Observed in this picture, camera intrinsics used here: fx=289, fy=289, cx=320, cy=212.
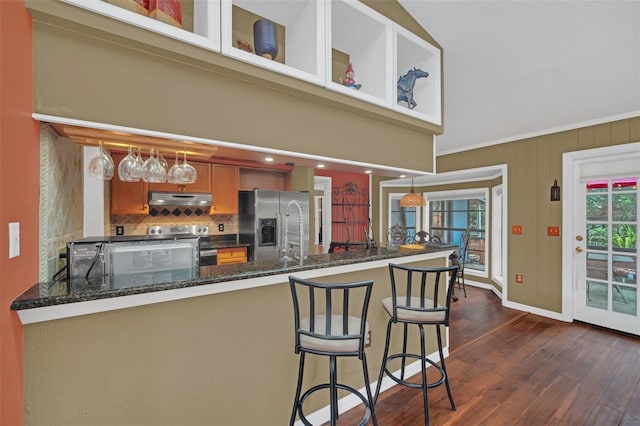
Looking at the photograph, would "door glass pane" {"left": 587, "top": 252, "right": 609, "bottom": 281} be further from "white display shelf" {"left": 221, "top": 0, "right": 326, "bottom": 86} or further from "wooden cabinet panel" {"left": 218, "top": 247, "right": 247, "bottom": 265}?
"wooden cabinet panel" {"left": 218, "top": 247, "right": 247, "bottom": 265}

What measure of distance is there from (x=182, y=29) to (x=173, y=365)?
5.54ft

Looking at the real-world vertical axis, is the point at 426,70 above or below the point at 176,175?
above

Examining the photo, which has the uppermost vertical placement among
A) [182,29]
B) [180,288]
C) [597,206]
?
[182,29]

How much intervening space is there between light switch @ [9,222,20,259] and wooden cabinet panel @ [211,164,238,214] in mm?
3338

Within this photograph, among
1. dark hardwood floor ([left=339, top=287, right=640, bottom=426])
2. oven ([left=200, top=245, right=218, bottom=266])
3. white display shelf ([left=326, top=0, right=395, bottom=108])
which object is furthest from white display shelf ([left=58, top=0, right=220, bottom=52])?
oven ([left=200, top=245, right=218, bottom=266])

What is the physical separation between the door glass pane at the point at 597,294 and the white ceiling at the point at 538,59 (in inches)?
78.6

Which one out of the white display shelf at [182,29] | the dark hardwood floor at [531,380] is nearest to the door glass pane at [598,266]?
the dark hardwood floor at [531,380]

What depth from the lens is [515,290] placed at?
429 centimetres

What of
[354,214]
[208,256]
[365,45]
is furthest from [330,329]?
[354,214]

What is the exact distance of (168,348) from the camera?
4.74 feet

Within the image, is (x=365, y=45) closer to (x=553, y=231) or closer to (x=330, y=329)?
(x=330, y=329)

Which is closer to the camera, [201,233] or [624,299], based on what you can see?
[624,299]

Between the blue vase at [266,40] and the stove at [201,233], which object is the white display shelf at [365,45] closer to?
the blue vase at [266,40]

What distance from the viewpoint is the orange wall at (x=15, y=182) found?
3.14 ft
